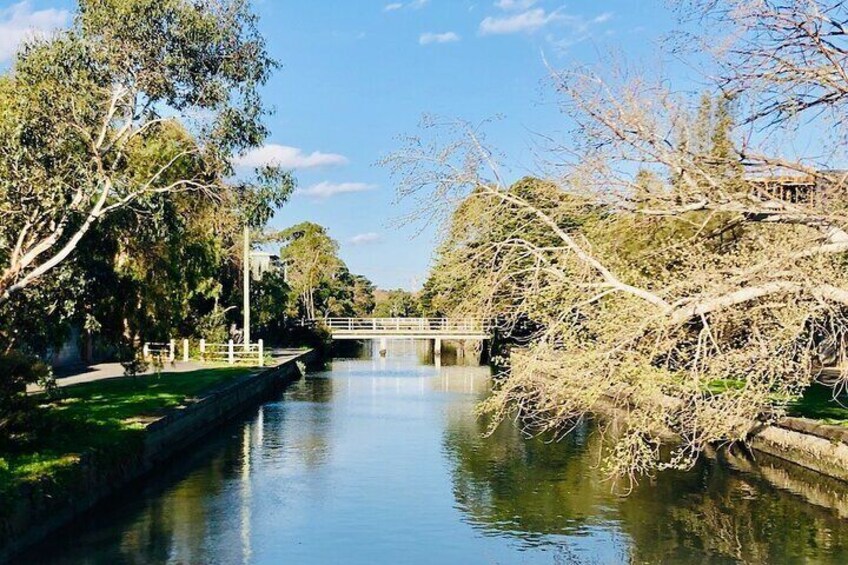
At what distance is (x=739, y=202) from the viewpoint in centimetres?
989

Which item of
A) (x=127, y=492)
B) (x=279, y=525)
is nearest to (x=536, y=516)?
(x=279, y=525)

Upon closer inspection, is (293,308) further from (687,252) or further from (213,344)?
(687,252)

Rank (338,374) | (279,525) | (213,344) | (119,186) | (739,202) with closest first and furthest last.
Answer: (739,202) → (279,525) → (119,186) → (213,344) → (338,374)

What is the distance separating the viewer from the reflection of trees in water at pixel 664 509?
44.4 feet

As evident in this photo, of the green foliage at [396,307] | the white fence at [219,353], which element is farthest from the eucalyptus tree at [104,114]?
the green foliage at [396,307]

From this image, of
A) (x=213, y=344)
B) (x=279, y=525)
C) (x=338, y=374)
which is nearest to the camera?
(x=279, y=525)

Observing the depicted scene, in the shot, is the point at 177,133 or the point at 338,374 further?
the point at 338,374

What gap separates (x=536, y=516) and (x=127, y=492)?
296 inches

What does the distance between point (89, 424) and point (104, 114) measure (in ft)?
19.5

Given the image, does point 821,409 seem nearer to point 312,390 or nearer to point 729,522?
point 729,522

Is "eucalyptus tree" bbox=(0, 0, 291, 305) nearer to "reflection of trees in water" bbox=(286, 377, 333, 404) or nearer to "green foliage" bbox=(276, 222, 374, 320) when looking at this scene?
"reflection of trees in water" bbox=(286, 377, 333, 404)

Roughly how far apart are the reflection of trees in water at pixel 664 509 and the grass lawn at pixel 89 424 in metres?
6.50

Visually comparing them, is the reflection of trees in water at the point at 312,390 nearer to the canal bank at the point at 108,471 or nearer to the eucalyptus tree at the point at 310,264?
the canal bank at the point at 108,471

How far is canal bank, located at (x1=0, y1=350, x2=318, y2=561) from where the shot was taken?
12.0 metres
